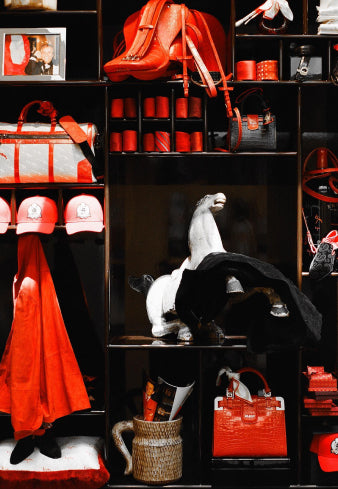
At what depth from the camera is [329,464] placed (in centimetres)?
290

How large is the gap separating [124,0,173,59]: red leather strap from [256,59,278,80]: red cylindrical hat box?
58cm

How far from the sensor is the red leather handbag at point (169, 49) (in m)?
2.74

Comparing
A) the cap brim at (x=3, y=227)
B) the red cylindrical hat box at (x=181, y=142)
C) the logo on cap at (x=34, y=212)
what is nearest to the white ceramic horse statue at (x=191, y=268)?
the red cylindrical hat box at (x=181, y=142)

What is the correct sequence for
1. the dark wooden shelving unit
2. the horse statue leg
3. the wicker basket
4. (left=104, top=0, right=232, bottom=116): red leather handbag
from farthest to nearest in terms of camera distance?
1. the dark wooden shelving unit
2. the wicker basket
3. (left=104, top=0, right=232, bottom=116): red leather handbag
4. the horse statue leg

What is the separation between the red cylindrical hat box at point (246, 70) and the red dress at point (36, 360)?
4.40 feet

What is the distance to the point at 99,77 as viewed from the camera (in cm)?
288

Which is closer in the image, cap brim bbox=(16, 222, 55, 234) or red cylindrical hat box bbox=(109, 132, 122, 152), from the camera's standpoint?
cap brim bbox=(16, 222, 55, 234)

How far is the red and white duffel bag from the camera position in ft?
9.32

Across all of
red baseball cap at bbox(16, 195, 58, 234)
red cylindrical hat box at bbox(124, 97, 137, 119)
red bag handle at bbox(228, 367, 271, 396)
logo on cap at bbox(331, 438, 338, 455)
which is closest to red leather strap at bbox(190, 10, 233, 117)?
red cylindrical hat box at bbox(124, 97, 137, 119)

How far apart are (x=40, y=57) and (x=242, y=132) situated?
1094 mm

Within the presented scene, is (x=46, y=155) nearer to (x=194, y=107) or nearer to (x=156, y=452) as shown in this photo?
(x=194, y=107)

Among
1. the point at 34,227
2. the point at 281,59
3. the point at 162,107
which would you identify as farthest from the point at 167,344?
the point at 281,59

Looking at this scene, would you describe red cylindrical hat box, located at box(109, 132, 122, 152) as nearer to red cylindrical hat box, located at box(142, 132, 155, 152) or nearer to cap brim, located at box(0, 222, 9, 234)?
red cylindrical hat box, located at box(142, 132, 155, 152)

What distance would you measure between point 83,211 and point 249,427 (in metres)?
1.37
